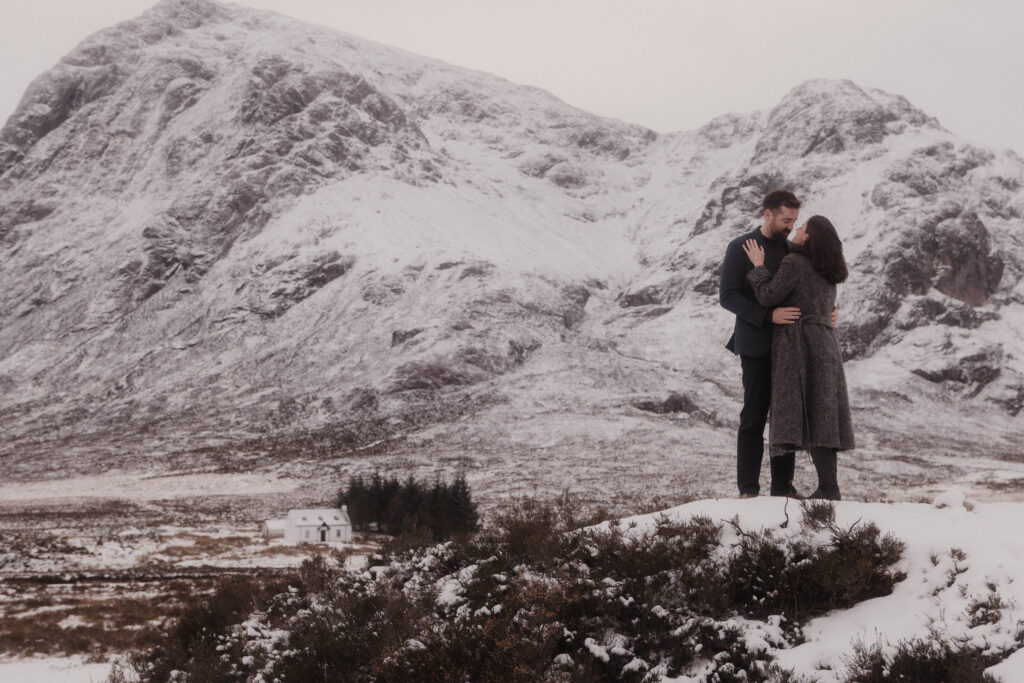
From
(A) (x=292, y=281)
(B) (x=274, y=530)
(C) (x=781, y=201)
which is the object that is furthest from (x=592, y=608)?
(A) (x=292, y=281)

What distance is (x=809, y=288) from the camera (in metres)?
8.50

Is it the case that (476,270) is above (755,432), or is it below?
above

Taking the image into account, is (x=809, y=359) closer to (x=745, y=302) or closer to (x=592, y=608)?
(x=745, y=302)

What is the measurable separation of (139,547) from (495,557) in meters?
45.3

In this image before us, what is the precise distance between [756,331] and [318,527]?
52.1 m

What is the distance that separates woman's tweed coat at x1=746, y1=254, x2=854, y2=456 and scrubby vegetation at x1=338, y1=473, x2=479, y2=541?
43.2 meters

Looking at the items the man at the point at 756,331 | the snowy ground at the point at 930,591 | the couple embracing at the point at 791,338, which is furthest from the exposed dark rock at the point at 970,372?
the snowy ground at the point at 930,591

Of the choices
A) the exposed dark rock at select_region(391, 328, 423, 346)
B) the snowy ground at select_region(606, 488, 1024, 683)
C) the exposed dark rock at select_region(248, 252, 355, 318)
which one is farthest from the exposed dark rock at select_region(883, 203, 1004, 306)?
the snowy ground at select_region(606, 488, 1024, 683)

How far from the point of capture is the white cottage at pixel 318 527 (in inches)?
2152

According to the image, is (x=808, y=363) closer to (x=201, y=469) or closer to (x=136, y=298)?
(x=201, y=469)

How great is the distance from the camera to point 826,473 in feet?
27.6

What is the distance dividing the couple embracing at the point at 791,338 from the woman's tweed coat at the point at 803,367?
1 centimetres

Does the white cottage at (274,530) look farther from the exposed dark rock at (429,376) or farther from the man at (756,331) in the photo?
the exposed dark rock at (429,376)

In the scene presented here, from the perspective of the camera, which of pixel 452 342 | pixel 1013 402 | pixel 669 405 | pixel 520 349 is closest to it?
pixel 669 405
